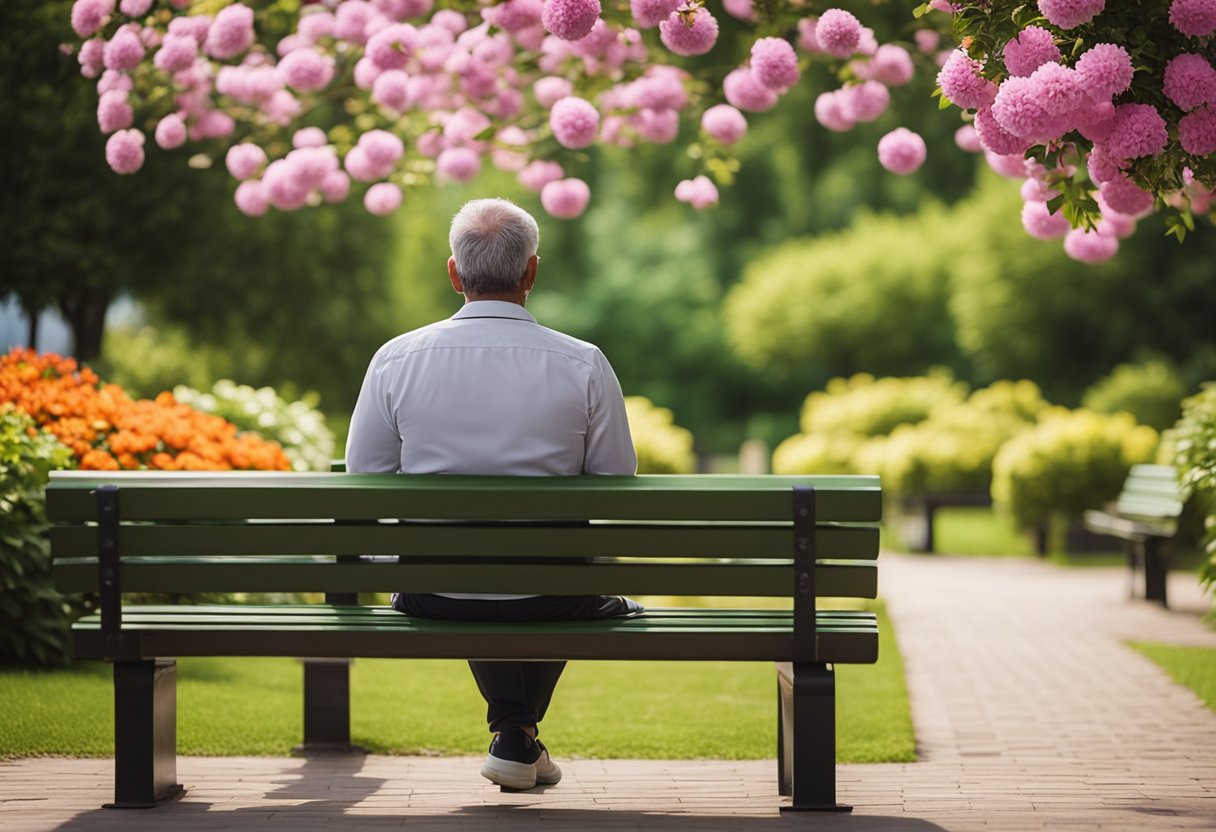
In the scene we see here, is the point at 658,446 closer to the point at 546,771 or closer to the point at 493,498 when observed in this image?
the point at 546,771

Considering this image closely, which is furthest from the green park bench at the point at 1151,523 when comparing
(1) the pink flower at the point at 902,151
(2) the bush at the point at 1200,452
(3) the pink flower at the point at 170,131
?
(3) the pink flower at the point at 170,131

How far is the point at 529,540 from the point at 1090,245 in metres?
4.69

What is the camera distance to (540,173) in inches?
399

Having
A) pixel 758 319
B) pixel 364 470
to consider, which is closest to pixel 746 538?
pixel 364 470

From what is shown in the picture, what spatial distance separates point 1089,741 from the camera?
6.34 m

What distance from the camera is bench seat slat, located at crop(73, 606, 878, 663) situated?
4.45 meters

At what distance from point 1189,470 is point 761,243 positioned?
1454 inches

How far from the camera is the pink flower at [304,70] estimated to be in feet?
29.9

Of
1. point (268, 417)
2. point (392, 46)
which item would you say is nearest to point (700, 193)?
point (392, 46)

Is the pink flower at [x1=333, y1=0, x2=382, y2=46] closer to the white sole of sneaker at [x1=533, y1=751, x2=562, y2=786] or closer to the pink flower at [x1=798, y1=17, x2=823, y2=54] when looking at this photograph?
the pink flower at [x1=798, y1=17, x2=823, y2=54]

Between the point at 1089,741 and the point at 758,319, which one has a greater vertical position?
the point at 758,319

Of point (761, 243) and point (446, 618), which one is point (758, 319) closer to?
point (761, 243)

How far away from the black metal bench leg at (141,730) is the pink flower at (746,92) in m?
4.84

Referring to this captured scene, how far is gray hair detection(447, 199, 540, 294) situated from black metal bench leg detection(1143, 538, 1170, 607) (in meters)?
8.38
